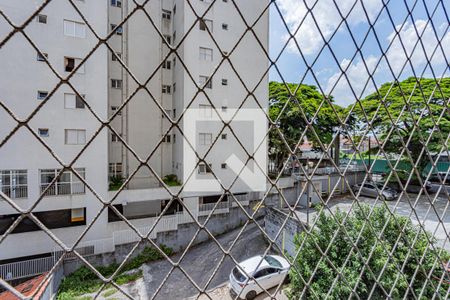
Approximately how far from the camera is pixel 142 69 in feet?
19.9

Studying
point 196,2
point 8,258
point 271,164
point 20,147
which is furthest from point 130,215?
point 196,2

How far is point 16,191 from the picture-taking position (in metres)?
3.87

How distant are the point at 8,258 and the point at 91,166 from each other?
1.83 m

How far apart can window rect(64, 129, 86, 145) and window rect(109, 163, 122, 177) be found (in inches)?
57.9

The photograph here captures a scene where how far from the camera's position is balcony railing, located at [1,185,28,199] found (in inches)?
151

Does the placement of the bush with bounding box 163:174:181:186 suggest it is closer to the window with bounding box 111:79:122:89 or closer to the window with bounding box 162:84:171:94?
the window with bounding box 162:84:171:94

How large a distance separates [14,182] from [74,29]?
8.79 ft

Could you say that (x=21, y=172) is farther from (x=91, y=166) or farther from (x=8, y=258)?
(x=8, y=258)

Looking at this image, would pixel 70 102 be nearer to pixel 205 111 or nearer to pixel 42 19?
pixel 42 19

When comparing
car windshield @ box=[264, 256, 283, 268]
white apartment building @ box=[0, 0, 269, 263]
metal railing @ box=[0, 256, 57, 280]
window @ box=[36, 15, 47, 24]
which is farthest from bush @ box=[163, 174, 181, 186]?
window @ box=[36, 15, 47, 24]

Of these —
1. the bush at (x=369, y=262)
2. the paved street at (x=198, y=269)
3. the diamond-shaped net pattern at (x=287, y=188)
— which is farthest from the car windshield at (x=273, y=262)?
the bush at (x=369, y=262)

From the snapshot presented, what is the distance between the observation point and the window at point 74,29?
13.9 ft

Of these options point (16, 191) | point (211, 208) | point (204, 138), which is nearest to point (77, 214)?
point (16, 191)

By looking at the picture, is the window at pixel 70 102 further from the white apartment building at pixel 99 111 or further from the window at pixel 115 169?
the window at pixel 115 169
